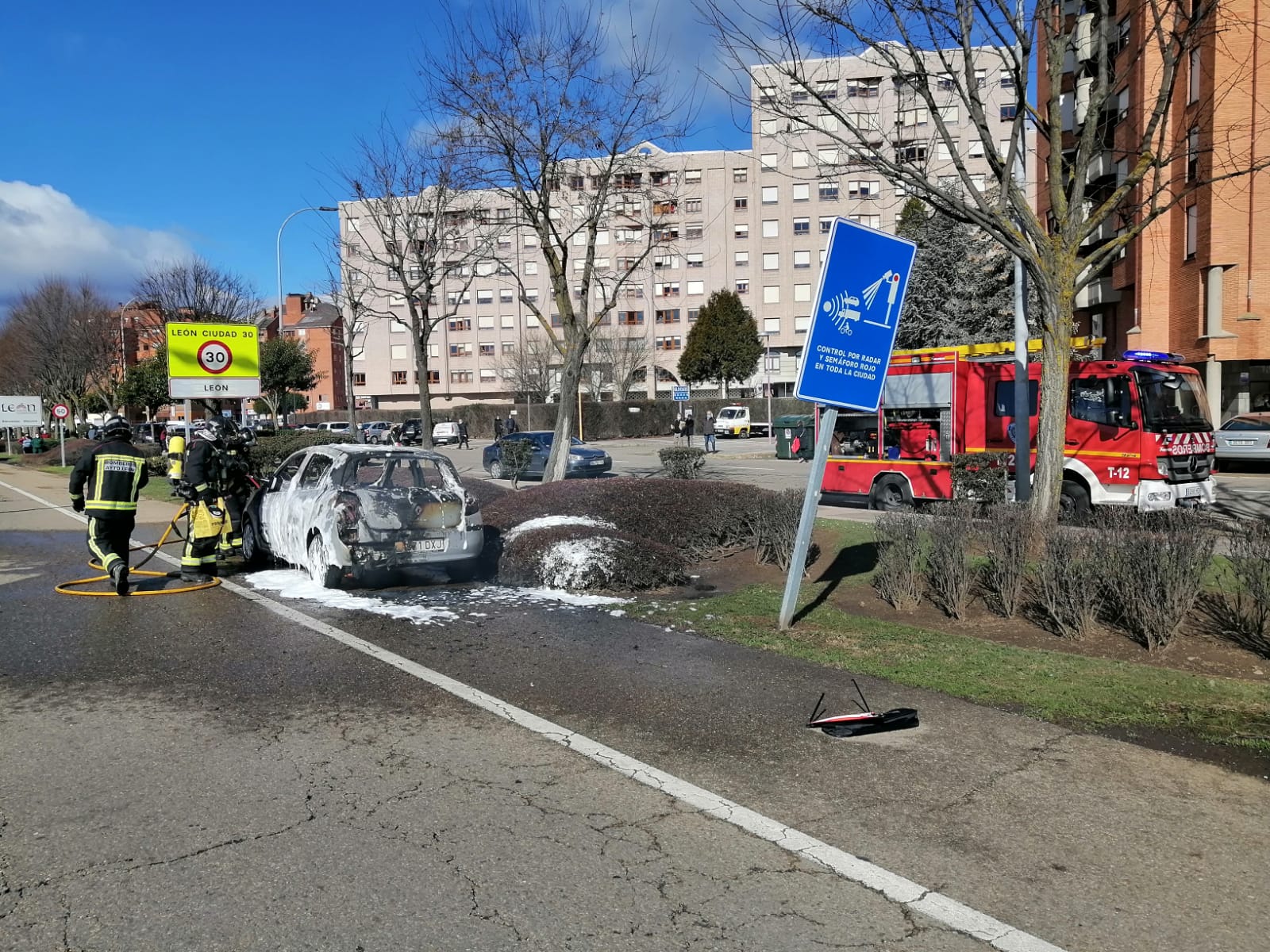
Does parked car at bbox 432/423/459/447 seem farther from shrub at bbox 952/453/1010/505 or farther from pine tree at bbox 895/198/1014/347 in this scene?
shrub at bbox 952/453/1010/505

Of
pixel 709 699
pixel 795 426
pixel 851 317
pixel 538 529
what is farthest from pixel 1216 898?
pixel 795 426

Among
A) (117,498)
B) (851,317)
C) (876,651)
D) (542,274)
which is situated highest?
(542,274)

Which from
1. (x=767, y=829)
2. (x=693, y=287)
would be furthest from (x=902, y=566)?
(x=693, y=287)

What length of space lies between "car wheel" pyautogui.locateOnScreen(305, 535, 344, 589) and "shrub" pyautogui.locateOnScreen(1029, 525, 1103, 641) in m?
6.47

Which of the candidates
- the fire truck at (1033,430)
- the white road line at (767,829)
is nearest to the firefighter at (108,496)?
the white road line at (767,829)

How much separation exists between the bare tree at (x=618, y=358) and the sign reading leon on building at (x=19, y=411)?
116ft

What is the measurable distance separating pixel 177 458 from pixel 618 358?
197 ft

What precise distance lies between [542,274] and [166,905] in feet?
233

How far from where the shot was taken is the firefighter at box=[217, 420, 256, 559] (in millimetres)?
11547

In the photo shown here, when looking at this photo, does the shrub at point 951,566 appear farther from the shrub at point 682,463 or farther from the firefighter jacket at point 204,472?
the shrub at point 682,463

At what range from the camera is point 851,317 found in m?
7.53

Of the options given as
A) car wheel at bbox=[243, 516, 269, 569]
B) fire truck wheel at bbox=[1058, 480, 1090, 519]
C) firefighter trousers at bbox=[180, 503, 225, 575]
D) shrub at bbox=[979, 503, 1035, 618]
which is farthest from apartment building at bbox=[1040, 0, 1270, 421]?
firefighter trousers at bbox=[180, 503, 225, 575]

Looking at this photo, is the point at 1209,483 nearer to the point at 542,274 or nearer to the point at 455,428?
the point at 455,428

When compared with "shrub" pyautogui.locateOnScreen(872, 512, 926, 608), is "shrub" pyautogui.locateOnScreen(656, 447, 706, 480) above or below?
above
